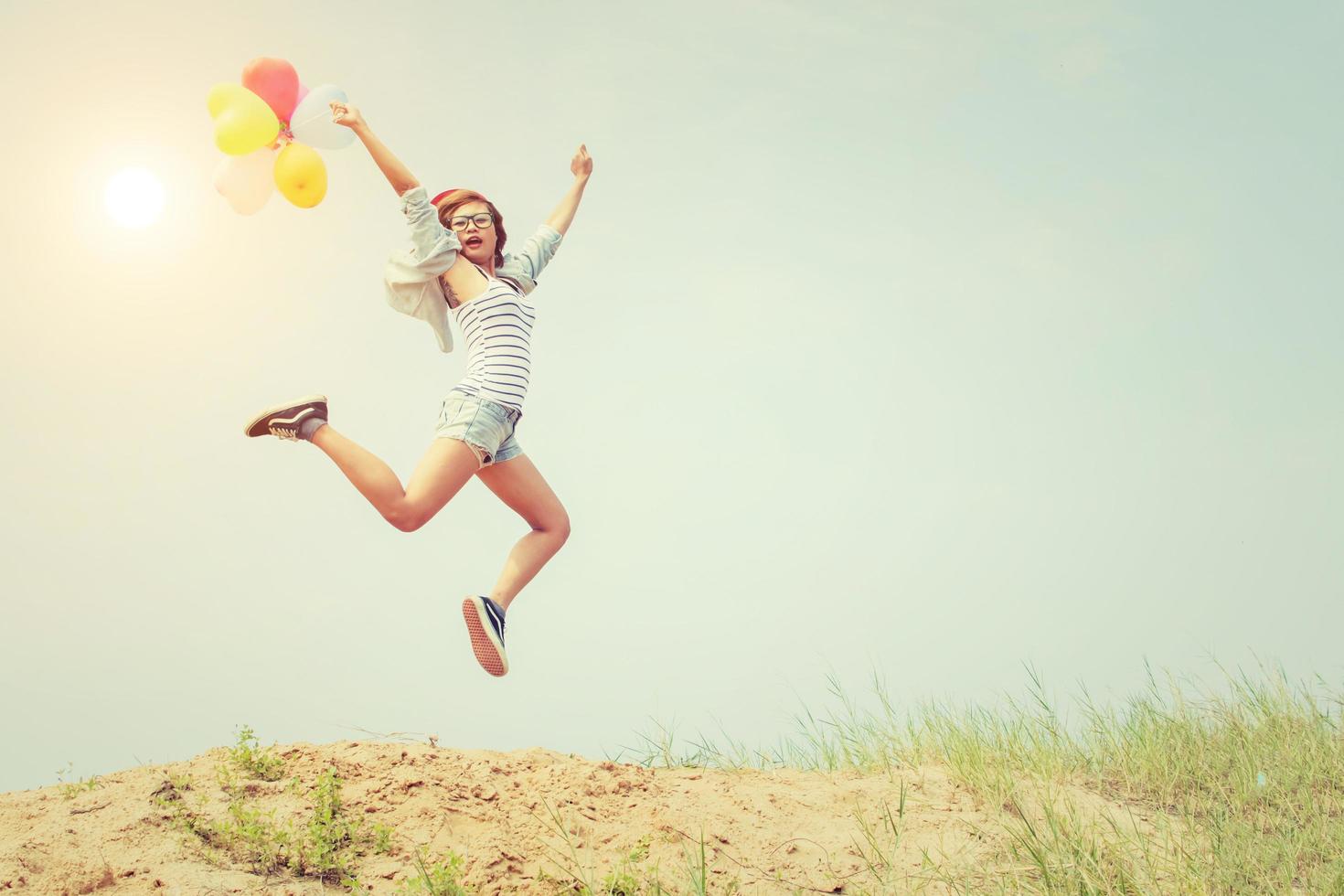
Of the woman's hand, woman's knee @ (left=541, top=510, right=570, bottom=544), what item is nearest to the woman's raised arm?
the woman's hand

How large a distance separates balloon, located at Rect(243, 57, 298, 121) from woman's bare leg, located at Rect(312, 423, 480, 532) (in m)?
1.74

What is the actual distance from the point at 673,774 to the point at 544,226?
3095 mm

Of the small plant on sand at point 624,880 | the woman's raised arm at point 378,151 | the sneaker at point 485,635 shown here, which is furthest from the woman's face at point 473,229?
the small plant on sand at point 624,880

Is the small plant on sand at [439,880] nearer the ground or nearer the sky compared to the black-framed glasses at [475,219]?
nearer the ground

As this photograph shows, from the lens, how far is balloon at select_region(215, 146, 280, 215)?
530cm

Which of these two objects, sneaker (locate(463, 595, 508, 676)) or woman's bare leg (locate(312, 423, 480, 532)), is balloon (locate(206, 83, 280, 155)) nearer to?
woman's bare leg (locate(312, 423, 480, 532))

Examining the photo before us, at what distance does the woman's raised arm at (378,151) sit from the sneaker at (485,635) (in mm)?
2062

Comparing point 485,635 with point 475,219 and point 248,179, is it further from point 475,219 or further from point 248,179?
point 248,179

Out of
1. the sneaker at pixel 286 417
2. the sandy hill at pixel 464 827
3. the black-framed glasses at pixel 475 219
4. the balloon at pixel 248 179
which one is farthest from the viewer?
the black-framed glasses at pixel 475 219

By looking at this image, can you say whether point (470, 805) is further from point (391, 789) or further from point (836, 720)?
point (836, 720)

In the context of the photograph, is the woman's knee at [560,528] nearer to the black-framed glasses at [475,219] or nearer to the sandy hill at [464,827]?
the sandy hill at [464,827]

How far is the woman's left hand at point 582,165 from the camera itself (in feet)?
20.1

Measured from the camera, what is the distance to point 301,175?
520cm

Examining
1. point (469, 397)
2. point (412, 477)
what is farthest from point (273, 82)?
point (412, 477)
